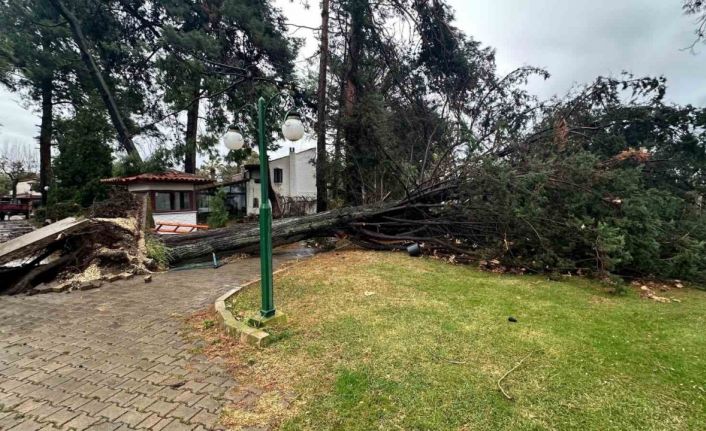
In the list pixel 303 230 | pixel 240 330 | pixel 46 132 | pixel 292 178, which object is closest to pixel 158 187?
pixel 46 132

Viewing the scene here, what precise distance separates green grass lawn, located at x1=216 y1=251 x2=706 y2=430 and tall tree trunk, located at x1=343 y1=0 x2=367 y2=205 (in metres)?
6.41

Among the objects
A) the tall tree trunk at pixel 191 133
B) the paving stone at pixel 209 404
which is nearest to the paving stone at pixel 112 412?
the paving stone at pixel 209 404

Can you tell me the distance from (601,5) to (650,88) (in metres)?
2.35

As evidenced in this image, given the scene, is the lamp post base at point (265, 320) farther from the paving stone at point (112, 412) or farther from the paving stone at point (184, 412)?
the paving stone at point (112, 412)

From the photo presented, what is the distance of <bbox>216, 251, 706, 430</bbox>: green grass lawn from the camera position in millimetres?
2033

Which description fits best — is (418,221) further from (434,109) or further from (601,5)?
(601,5)

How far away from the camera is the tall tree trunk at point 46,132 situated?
15450 mm

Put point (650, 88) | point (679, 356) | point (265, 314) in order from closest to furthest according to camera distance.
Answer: point (679, 356)
point (265, 314)
point (650, 88)

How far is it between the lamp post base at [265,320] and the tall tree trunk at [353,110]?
7235 millimetres

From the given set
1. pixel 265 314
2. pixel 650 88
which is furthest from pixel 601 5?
pixel 265 314

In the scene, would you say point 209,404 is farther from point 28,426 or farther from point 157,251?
point 157,251

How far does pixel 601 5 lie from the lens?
7453 millimetres

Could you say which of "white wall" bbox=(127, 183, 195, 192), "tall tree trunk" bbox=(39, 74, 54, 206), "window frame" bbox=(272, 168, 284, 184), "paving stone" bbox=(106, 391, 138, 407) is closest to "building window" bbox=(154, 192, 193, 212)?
"white wall" bbox=(127, 183, 195, 192)

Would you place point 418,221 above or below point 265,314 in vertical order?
above
